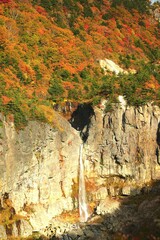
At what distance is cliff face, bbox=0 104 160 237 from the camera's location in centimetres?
2732

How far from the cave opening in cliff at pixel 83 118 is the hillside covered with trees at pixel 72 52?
1057 millimetres

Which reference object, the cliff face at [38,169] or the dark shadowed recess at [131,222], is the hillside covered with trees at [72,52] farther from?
the dark shadowed recess at [131,222]

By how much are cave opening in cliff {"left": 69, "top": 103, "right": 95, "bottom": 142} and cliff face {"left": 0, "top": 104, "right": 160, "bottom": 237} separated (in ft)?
0.80

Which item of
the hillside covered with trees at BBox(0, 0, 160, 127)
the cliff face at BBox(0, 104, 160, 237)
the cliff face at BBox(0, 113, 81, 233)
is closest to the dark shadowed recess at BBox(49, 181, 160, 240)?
the cliff face at BBox(0, 104, 160, 237)

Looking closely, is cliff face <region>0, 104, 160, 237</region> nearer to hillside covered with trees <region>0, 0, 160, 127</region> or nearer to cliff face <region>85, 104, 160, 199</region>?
cliff face <region>85, 104, 160, 199</region>

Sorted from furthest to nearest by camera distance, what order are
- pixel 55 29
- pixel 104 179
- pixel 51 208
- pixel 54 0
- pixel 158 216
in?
pixel 54 0
pixel 55 29
pixel 104 179
pixel 51 208
pixel 158 216

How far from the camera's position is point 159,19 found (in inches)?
3182

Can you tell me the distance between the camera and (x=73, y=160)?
107 feet

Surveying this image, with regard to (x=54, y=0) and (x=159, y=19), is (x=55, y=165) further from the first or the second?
(x=159, y=19)

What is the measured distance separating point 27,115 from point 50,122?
2.38m

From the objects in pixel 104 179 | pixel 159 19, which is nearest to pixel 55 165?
pixel 104 179

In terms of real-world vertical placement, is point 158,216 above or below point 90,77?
below

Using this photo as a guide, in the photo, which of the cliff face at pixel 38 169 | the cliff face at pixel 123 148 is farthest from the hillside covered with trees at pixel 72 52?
the cliff face at pixel 123 148

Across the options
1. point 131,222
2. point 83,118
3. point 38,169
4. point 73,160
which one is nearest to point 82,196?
point 73,160
